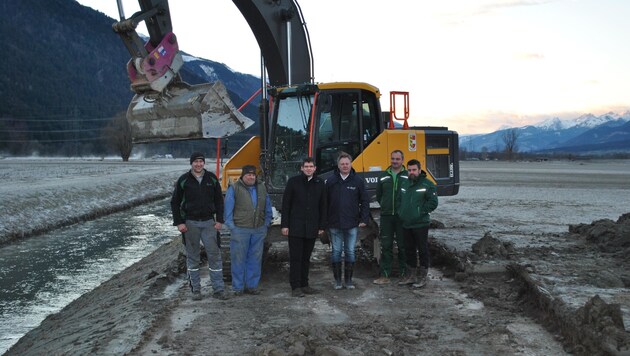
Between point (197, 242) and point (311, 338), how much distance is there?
262cm

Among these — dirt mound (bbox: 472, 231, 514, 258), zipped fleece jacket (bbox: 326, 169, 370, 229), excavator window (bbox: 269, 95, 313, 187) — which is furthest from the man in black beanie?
dirt mound (bbox: 472, 231, 514, 258)

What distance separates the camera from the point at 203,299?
7.73 metres

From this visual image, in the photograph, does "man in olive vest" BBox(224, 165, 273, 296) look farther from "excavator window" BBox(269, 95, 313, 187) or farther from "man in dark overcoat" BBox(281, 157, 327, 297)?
"excavator window" BBox(269, 95, 313, 187)

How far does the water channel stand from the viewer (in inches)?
355

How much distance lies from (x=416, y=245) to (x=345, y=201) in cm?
128

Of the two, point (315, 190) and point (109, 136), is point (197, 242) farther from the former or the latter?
point (109, 136)

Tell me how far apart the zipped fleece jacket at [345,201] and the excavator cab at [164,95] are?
176cm

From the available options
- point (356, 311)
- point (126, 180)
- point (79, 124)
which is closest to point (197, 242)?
point (356, 311)

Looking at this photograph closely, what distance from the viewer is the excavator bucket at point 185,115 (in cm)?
849

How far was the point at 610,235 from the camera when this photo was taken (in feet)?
36.0

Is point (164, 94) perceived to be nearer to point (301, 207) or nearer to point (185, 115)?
point (185, 115)

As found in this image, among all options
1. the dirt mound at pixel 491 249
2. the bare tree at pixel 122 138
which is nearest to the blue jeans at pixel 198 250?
the dirt mound at pixel 491 249

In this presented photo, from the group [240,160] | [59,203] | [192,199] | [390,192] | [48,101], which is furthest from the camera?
[48,101]

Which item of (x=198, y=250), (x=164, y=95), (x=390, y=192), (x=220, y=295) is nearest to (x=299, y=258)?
(x=220, y=295)
